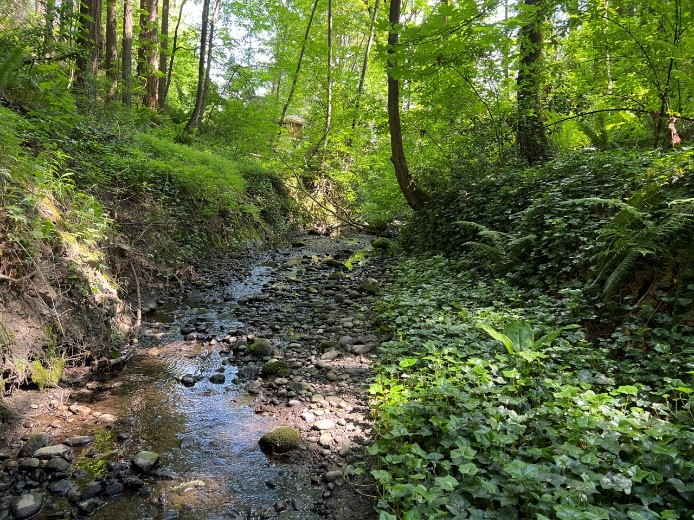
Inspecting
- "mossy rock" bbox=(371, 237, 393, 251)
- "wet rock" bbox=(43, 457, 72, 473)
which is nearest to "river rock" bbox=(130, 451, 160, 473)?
"wet rock" bbox=(43, 457, 72, 473)

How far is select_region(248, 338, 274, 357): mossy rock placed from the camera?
5.32 m

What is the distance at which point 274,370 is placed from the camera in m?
4.84

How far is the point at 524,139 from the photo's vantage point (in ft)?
28.7

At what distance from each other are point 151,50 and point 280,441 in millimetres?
15073

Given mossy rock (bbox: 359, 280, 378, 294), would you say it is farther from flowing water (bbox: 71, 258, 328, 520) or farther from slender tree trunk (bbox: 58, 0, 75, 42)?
slender tree trunk (bbox: 58, 0, 75, 42)

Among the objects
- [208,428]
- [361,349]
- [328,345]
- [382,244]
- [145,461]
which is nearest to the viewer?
[145,461]

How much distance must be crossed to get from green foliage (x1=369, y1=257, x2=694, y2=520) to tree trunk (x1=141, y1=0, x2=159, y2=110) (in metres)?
13.8

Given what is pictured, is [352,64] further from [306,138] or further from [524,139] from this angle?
[524,139]

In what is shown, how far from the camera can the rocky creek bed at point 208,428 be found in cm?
292

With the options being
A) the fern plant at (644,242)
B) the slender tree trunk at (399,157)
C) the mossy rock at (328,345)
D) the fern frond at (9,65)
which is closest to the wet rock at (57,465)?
the mossy rock at (328,345)

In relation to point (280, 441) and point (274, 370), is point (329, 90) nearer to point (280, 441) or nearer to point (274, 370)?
point (274, 370)

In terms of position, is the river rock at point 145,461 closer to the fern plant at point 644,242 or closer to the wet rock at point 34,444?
the wet rock at point 34,444

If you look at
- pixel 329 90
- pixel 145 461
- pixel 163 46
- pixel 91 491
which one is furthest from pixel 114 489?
pixel 163 46

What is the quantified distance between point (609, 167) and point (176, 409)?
21.8ft
